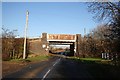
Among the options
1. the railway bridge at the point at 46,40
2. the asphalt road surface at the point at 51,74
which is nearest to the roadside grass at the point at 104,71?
the asphalt road surface at the point at 51,74

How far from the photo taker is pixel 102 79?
17188mm

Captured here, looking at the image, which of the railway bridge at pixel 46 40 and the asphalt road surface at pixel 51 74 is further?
the railway bridge at pixel 46 40

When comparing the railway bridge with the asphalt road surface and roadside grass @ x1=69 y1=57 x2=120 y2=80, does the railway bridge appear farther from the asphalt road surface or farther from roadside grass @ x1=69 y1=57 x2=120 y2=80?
the asphalt road surface

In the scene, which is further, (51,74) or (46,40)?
(46,40)

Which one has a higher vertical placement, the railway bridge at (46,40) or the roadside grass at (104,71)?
the railway bridge at (46,40)

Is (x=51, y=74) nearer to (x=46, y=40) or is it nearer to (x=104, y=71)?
(x=104, y=71)

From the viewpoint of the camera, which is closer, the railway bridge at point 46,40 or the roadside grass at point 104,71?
the roadside grass at point 104,71

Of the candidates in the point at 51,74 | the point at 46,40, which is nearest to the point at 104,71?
the point at 51,74

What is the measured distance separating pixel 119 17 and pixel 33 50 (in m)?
64.4

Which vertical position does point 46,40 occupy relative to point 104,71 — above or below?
above

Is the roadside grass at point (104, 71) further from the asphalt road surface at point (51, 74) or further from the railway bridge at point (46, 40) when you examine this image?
the railway bridge at point (46, 40)

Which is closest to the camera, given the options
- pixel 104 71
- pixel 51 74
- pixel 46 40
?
pixel 51 74

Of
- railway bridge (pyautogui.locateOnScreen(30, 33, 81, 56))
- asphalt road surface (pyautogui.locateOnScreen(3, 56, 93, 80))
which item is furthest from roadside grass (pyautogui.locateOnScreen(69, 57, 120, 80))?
railway bridge (pyautogui.locateOnScreen(30, 33, 81, 56))

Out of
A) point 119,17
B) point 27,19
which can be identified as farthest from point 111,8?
point 27,19
